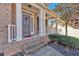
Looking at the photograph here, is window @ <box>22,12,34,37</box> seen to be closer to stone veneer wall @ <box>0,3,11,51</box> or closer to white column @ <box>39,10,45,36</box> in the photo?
white column @ <box>39,10,45,36</box>

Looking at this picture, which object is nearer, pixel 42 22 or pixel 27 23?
pixel 42 22

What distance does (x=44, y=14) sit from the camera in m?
9.89

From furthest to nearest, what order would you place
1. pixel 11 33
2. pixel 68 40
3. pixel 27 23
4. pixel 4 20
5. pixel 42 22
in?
1. pixel 27 23
2. pixel 42 22
3. pixel 68 40
4. pixel 11 33
5. pixel 4 20

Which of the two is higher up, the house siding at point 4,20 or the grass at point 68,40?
the house siding at point 4,20

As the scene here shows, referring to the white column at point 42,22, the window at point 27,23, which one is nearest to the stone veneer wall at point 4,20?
the window at point 27,23

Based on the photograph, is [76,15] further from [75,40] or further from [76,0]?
[76,0]

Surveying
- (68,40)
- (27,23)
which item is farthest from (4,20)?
(27,23)

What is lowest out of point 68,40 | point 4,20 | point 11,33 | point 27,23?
point 68,40

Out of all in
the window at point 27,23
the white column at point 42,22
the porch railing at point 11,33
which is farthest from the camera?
the window at point 27,23

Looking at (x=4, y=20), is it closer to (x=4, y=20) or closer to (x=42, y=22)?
(x=4, y=20)

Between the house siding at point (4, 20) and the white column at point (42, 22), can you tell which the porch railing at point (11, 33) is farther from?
the white column at point (42, 22)

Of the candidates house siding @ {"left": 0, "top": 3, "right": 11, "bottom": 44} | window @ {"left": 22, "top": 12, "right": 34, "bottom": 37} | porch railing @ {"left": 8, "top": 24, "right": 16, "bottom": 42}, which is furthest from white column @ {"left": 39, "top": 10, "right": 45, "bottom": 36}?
house siding @ {"left": 0, "top": 3, "right": 11, "bottom": 44}

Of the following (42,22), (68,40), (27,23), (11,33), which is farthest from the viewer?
(27,23)

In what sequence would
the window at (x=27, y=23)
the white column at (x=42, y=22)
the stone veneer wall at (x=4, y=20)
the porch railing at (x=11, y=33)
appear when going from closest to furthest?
the stone veneer wall at (x=4, y=20) < the porch railing at (x=11, y=33) < the white column at (x=42, y=22) < the window at (x=27, y=23)
